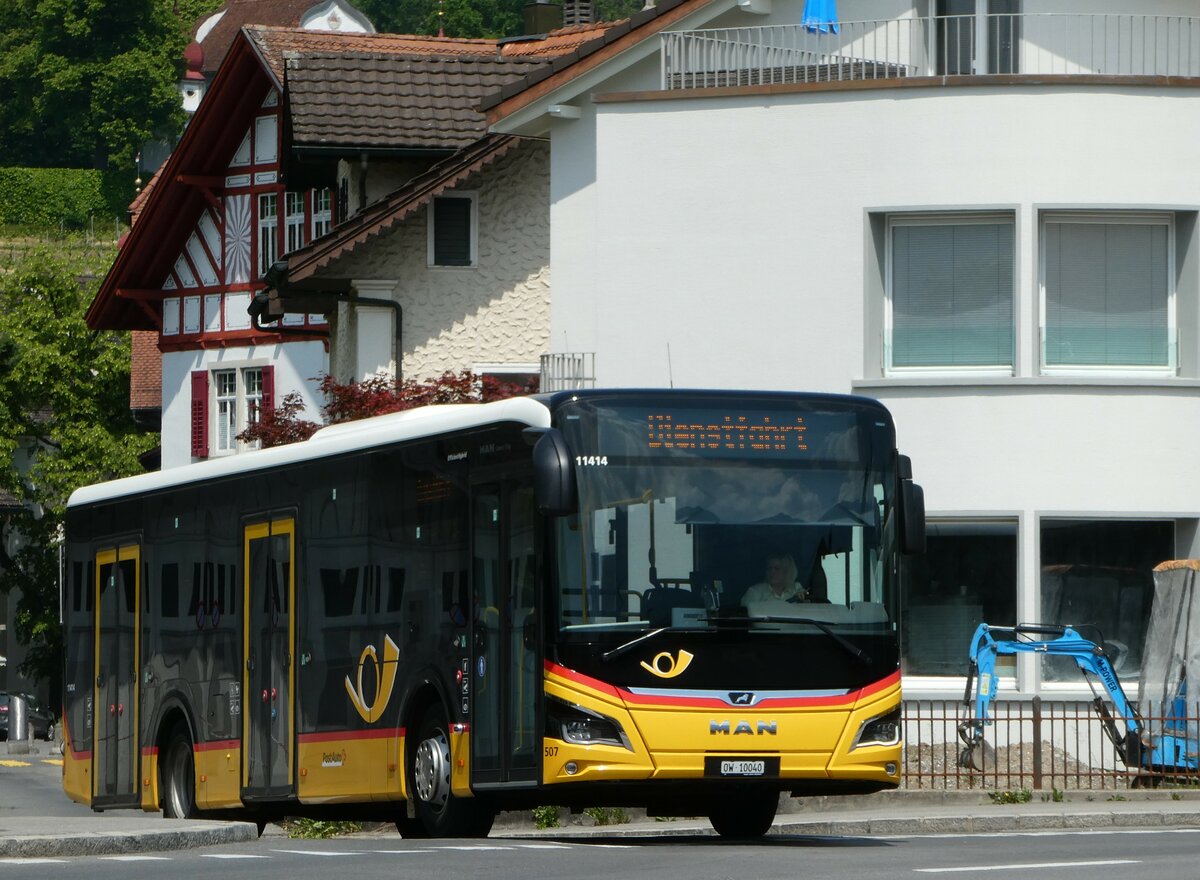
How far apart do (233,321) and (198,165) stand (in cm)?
297

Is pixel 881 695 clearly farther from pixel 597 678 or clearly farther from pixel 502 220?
pixel 502 220

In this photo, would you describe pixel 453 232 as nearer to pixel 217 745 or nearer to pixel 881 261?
pixel 881 261

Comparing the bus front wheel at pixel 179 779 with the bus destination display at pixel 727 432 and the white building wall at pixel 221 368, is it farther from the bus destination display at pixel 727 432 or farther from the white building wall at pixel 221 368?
the white building wall at pixel 221 368

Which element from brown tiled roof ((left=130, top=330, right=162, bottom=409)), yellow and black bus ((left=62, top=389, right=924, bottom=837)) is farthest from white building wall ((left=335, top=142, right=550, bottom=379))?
brown tiled roof ((left=130, top=330, right=162, bottom=409))

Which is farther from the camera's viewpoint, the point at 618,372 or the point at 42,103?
the point at 42,103

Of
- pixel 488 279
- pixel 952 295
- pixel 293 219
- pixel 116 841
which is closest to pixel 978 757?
pixel 952 295

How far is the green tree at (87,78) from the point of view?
115 metres

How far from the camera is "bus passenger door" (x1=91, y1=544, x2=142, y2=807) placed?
21844mm

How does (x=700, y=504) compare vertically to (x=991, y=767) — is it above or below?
above

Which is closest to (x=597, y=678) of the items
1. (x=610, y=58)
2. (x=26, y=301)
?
(x=610, y=58)

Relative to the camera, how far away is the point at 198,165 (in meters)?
45.3

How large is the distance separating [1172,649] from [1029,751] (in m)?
1.71

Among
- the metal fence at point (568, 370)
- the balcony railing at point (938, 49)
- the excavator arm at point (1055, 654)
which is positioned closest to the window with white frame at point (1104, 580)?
the excavator arm at point (1055, 654)

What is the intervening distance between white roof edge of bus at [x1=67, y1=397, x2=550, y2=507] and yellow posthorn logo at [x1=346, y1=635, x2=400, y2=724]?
4.68 ft
